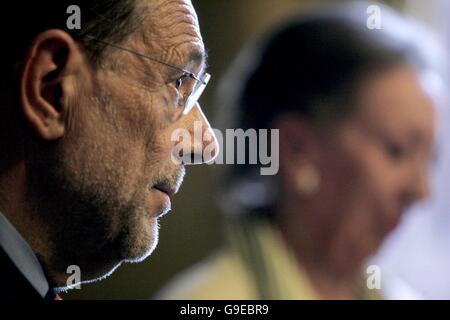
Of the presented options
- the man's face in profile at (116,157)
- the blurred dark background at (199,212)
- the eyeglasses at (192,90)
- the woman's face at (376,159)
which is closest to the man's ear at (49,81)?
the man's face in profile at (116,157)

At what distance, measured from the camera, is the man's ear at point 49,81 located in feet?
3.40

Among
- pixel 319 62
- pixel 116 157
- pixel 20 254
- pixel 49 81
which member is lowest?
pixel 20 254

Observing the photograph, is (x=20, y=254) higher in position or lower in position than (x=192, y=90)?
lower

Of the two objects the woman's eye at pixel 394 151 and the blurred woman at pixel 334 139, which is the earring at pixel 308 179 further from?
the woman's eye at pixel 394 151

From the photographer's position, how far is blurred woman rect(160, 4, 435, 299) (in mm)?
1557

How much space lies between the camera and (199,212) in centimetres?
156

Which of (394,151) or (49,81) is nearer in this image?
(49,81)

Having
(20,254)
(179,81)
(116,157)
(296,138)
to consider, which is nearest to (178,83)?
(179,81)

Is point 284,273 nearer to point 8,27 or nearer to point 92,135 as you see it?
point 92,135

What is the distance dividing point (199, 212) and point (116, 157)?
0.47 metres

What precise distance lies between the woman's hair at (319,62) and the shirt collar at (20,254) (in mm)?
637

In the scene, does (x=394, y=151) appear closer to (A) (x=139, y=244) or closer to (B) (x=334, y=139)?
(B) (x=334, y=139)

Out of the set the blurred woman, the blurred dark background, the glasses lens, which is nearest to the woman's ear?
the blurred woman
